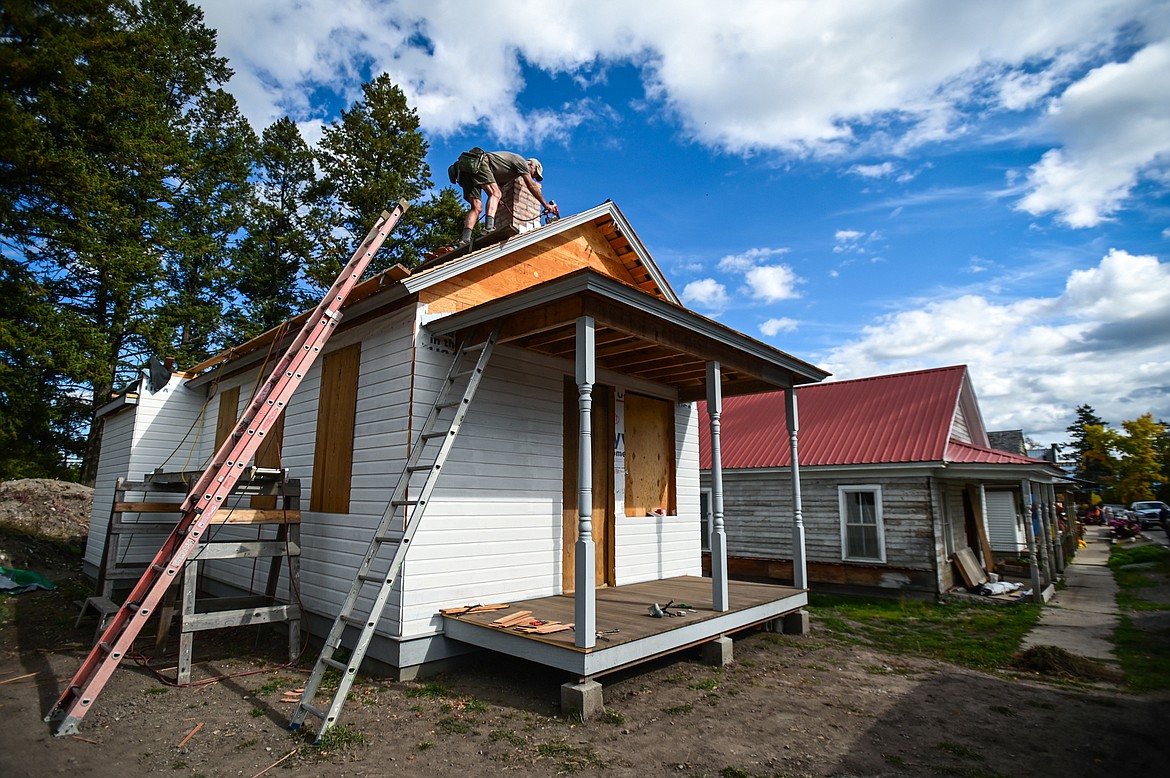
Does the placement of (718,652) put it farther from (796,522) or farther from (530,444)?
(530,444)

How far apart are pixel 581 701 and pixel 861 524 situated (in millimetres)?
10238

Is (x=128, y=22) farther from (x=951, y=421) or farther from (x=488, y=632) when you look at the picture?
(x=951, y=421)

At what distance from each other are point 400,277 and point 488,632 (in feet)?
12.7

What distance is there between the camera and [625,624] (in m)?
6.02

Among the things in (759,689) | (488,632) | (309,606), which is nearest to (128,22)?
(309,606)

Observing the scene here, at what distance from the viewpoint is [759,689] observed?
6.04 m

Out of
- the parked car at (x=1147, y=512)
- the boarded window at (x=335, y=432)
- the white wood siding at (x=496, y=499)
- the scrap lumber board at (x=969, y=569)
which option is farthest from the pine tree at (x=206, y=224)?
the parked car at (x=1147, y=512)

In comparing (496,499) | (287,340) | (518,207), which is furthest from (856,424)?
(287,340)

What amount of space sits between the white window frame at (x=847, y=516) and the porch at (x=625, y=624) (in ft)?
17.1

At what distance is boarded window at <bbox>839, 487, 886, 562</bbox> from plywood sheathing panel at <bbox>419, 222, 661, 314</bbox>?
7161mm

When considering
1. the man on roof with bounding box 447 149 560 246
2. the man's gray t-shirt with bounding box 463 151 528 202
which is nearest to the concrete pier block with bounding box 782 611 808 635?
the man on roof with bounding box 447 149 560 246

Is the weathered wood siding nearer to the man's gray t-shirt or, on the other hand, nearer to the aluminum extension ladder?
the man's gray t-shirt

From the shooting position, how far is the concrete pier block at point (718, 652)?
6762 millimetres

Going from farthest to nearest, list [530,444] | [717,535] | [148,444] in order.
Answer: [148,444] < [530,444] < [717,535]
